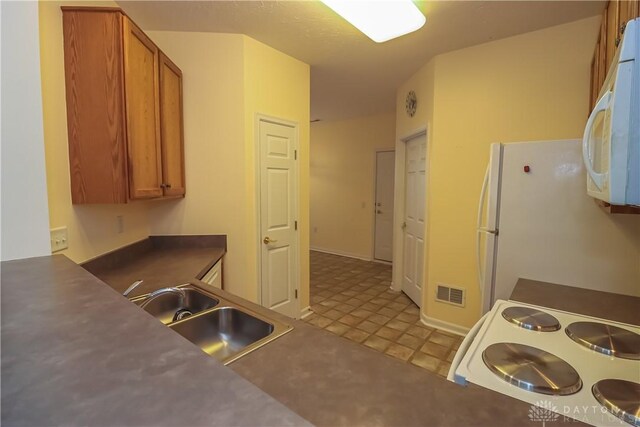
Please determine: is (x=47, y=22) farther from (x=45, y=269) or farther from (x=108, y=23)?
(x=45, y=269)

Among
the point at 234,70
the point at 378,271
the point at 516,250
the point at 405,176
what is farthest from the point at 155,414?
the point at 378,271

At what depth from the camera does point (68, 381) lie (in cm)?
45

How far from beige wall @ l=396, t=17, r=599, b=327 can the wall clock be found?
0.11 m

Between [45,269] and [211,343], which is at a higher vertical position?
[45,269]

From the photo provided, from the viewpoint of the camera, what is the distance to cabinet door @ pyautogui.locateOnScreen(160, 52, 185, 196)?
2131mm

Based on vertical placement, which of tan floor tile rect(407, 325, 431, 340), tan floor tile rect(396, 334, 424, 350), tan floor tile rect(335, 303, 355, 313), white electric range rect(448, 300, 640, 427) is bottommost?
tan floor tile rect(396, 334, 424, 350)

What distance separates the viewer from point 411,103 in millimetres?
3447

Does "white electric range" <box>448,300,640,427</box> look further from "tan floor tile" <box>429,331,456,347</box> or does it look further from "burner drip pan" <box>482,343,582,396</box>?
"tan floor tile" <box>429,331,456,347</box>

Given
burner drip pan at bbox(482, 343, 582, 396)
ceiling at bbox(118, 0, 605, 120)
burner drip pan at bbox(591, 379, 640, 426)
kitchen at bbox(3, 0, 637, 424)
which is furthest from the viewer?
kitchen at bbox(3, 0, 637, 424)

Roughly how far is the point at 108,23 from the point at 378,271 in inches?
172

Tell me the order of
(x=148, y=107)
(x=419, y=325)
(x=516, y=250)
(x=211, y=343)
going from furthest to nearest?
(x=419, y=325) < (x=148, y=107) < (x=516, y=250) < (x=211, y=343)

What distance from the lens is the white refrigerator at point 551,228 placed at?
5.05ft

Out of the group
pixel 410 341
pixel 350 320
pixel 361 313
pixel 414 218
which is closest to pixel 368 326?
pixel 350 320

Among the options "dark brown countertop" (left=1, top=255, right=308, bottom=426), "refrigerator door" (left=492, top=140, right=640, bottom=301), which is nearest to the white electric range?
"refrigerator door" (left=492, top=140, right=640, bottom=301)
